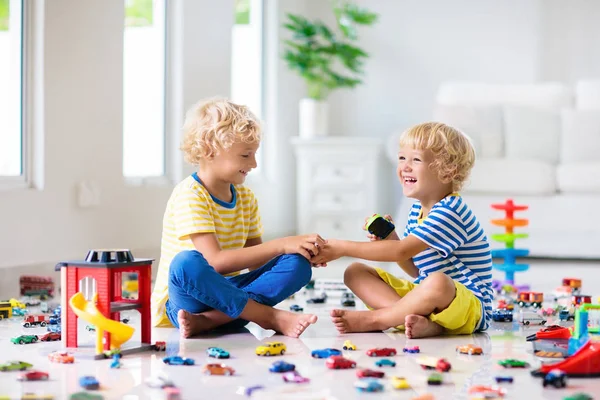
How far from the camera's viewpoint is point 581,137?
5207mm

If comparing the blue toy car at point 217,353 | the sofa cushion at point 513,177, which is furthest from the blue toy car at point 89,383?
the sofa cushion at point 513,177

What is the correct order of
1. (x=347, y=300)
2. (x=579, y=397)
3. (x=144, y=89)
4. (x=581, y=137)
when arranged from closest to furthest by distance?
1. (x=579, y=397)
2. (x=347, y=300)
3. (x=144, y=89)
4. (x=581, y=137)

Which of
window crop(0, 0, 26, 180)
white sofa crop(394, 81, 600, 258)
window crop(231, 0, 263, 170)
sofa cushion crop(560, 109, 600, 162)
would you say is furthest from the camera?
window crop(231, 0, 263, 170)

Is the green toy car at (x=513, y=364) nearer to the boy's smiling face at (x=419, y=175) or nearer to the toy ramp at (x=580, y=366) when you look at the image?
the toy ramp at (x=580, y=366)

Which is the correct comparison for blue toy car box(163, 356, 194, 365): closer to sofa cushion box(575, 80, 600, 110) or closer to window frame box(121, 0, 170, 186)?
window frame box(121, 0, 170, 186)

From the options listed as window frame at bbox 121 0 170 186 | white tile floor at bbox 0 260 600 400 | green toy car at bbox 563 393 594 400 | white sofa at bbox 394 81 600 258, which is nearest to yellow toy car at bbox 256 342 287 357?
white tile floor at bbox 0 260 600 400

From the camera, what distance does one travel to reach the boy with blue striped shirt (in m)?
2.23

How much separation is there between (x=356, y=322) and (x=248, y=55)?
3.60m

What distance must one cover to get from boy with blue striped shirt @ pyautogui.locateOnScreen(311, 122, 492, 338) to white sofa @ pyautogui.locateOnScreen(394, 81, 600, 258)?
2.33m

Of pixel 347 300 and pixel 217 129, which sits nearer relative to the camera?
pixel 217 129

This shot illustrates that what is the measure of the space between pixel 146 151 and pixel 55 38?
1.08 meters

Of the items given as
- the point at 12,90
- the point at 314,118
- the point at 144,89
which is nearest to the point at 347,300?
the point at 12,90

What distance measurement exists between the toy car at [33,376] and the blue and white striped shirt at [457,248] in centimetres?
100

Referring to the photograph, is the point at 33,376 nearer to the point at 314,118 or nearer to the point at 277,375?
the point at 277,375
